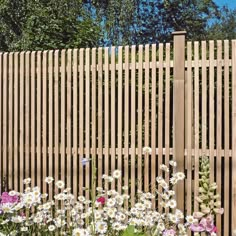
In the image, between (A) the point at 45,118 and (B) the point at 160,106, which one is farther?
(A) the point at 45,118

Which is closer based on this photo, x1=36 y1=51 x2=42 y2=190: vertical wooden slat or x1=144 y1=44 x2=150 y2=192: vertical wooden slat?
x1=144 y1=44 x2=150 y2=192: vertical wooden slat

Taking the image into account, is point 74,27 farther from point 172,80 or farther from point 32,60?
point 172,80

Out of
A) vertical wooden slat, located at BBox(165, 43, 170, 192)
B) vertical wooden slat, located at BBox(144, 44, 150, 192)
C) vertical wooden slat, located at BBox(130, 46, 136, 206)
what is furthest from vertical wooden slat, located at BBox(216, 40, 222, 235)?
vertical wooden slat, located at BBox(130, 46, 136, 206)

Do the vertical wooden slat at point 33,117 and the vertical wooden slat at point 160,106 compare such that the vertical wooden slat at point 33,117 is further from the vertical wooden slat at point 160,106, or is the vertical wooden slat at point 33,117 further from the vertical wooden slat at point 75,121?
the vertical wooden slat at point 160,106

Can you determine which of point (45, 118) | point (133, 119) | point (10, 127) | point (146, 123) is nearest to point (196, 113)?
point (146, 123)

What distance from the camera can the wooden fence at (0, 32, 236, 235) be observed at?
3.39m

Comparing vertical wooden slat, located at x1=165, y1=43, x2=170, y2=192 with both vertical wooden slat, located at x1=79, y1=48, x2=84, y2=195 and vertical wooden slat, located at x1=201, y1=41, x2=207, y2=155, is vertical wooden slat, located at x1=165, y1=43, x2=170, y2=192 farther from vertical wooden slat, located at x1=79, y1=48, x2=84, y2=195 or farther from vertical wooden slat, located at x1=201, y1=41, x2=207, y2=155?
vertical wooden slat, located at x1=79, y1=48, x2=84, y2=195

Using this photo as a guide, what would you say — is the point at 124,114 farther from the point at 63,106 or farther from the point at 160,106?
the point at 63,106

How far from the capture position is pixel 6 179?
4.10 meters

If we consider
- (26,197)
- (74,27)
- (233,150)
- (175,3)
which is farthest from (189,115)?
(175,3)

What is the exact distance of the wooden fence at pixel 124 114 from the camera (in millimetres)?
3387

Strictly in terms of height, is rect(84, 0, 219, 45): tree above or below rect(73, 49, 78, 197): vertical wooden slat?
above

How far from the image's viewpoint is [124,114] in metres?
3.64

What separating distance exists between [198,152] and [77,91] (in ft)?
4.09
